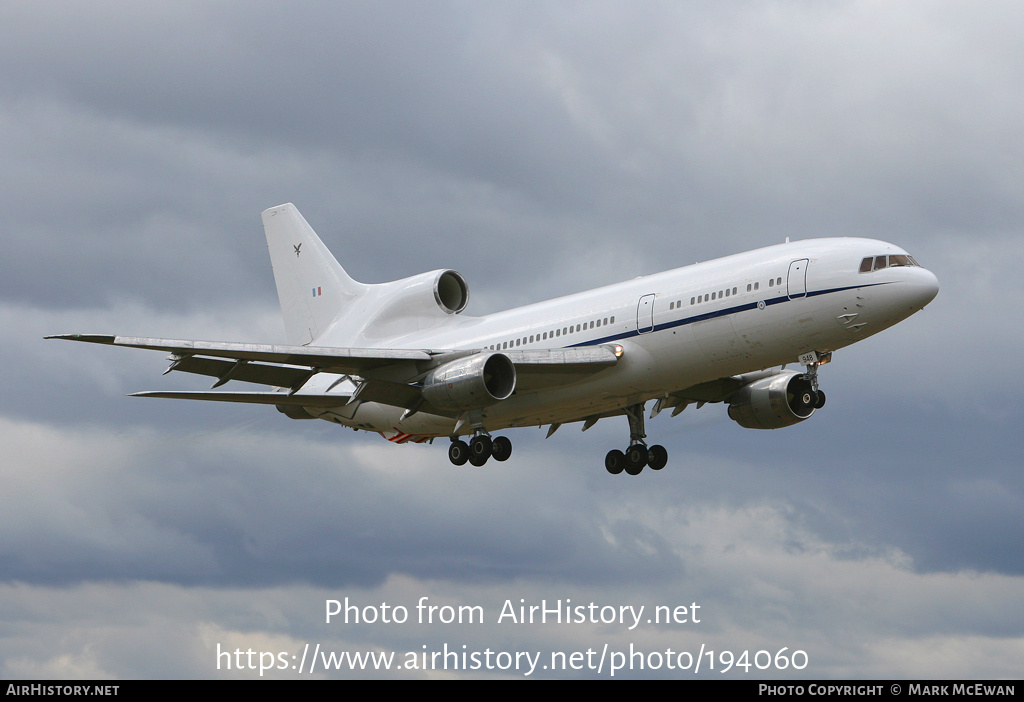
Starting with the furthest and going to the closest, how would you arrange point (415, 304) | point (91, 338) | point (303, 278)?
point (303, 278), point (415, 304), point (91, 338)

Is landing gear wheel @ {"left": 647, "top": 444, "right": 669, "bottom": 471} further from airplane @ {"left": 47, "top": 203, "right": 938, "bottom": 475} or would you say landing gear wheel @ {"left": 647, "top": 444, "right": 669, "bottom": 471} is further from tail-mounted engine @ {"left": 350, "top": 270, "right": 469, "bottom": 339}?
tail-mounted engine @ {"left": 350, "top": 270, "right": 469, "bottom": 339}

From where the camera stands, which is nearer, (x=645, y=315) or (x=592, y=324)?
(x=645, y=315)

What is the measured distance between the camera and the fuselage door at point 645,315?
4103 centimetres

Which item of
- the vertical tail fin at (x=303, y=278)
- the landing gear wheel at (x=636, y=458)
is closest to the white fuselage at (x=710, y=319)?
the landing gear wheel at (x=636, y=458)

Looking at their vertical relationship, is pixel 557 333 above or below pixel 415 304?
below

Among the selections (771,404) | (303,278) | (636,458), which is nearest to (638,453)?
(636,458)

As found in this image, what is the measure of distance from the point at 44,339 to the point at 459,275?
63.5 feet

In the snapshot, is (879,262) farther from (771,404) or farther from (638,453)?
(638,453)

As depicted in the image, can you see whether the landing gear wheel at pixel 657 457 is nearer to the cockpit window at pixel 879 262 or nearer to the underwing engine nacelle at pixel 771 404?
the underwing engine nacelle at pixel 771 404

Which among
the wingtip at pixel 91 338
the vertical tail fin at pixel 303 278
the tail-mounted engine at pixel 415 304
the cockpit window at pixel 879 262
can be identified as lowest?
the wingtip at pixel 91 338

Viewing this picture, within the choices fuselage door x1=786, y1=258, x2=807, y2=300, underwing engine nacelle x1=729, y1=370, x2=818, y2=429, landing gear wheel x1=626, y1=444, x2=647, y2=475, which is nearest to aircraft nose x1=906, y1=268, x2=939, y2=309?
fuselage door x1=786, y1=258, x2=807, y2=300

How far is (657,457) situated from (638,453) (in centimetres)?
73

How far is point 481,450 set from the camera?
4447 centimetres

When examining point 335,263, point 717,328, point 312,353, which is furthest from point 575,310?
point 335,263
